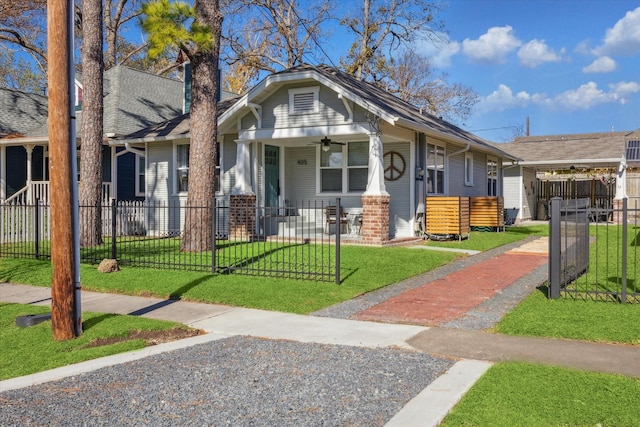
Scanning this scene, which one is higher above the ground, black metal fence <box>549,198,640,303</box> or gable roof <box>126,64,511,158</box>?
gable roof <box>126,64,511,158</box>

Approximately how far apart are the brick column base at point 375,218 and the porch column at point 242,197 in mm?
3300

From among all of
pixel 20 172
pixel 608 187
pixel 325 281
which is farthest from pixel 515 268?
pixel 608 187

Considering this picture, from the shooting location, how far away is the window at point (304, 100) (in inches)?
595

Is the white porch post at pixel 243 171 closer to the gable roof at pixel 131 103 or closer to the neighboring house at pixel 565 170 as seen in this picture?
the gable roof at pixel 131 103

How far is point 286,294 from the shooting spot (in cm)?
885

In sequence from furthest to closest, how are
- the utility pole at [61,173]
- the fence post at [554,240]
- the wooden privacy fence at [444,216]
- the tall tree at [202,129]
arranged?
the wooden privacy fence at [444,216]
the tall tree at [202,129]
the fence post at [554,240]
the utility pole at [61,173]

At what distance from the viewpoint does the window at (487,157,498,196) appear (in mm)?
24089

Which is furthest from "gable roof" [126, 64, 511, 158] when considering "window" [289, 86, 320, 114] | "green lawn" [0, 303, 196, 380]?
"green lawn" [0, 303, 196, 380]

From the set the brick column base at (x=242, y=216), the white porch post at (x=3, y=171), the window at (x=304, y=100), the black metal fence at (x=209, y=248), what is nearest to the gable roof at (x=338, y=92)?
the window at (x=304, y=100)

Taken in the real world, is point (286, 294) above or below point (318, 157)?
below

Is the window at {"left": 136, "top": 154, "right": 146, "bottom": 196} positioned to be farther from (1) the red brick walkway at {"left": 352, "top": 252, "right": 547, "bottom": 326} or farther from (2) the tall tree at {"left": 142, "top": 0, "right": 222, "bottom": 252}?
(1) the red brick walkway at {"left": 352, "top": 252, "right": 547, "bottom": 326}

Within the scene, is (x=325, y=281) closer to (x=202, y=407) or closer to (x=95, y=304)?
(x=95, y=304)

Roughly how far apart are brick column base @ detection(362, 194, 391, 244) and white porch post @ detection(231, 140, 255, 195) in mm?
3561

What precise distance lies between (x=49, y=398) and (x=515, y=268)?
30.8 ft
